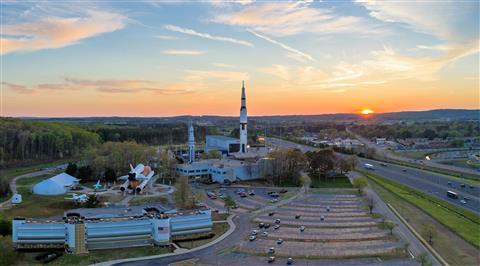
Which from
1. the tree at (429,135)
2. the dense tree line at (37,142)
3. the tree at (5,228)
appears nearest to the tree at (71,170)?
the dense tree line at (37,142)

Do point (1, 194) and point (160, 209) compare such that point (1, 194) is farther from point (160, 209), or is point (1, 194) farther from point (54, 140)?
point (54, 140)

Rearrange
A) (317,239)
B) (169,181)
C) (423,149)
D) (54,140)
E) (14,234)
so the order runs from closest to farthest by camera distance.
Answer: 1. (14,234)
2. (317,239)
3. (169,181)
4. (54,140)
5. (423,149)

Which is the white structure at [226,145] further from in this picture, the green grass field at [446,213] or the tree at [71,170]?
the green grass field at [446,213]

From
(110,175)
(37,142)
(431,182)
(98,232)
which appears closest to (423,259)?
(98,232)

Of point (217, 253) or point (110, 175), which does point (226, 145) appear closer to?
point (110, 175)

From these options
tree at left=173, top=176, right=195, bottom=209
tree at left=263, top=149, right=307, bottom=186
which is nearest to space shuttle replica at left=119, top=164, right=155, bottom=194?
tree at left=173, top=176, right=195, bottom=209

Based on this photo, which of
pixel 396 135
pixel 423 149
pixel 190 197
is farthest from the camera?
pixel 396 135

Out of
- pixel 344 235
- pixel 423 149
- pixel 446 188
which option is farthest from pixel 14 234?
pixel 423 149
